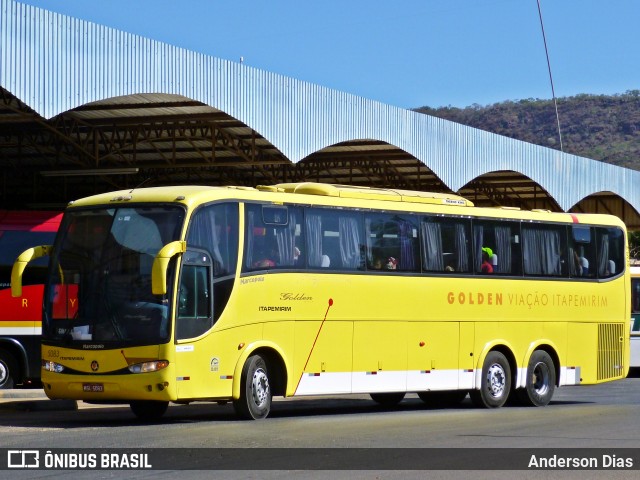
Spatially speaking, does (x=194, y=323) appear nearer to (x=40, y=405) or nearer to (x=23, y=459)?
(x=40, y=405)

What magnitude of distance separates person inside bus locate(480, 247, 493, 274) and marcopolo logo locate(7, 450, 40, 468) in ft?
34.1

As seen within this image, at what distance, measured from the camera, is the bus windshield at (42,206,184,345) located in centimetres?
1617

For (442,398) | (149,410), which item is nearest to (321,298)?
(149,410)

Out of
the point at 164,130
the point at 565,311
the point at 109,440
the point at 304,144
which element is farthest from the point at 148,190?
the point at 164,130

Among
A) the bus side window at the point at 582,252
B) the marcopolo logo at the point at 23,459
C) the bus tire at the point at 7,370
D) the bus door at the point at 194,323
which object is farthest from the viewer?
the bus tire at the point at 7,370

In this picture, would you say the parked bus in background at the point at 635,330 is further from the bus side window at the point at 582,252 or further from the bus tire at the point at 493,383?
the bus tire at the point at 493,383

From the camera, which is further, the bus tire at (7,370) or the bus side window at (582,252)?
the bus tire at (7,370)

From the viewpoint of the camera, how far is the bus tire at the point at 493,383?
69.6 feet

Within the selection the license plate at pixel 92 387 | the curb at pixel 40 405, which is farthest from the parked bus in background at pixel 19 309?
the license plate at pixel 92 387

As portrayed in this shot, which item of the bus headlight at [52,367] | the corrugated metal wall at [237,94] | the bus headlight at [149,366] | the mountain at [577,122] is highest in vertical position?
the mountain at [577,122]


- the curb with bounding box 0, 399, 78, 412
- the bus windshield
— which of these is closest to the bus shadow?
the curb with bounding box 0, 399, 78, 412

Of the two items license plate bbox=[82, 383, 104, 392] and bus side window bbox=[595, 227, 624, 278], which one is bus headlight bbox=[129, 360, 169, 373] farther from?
bus side window bbox=[595, 227, 624, 278]

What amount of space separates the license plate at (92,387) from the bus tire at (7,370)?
7641mm

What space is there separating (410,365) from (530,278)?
10.8 ft
